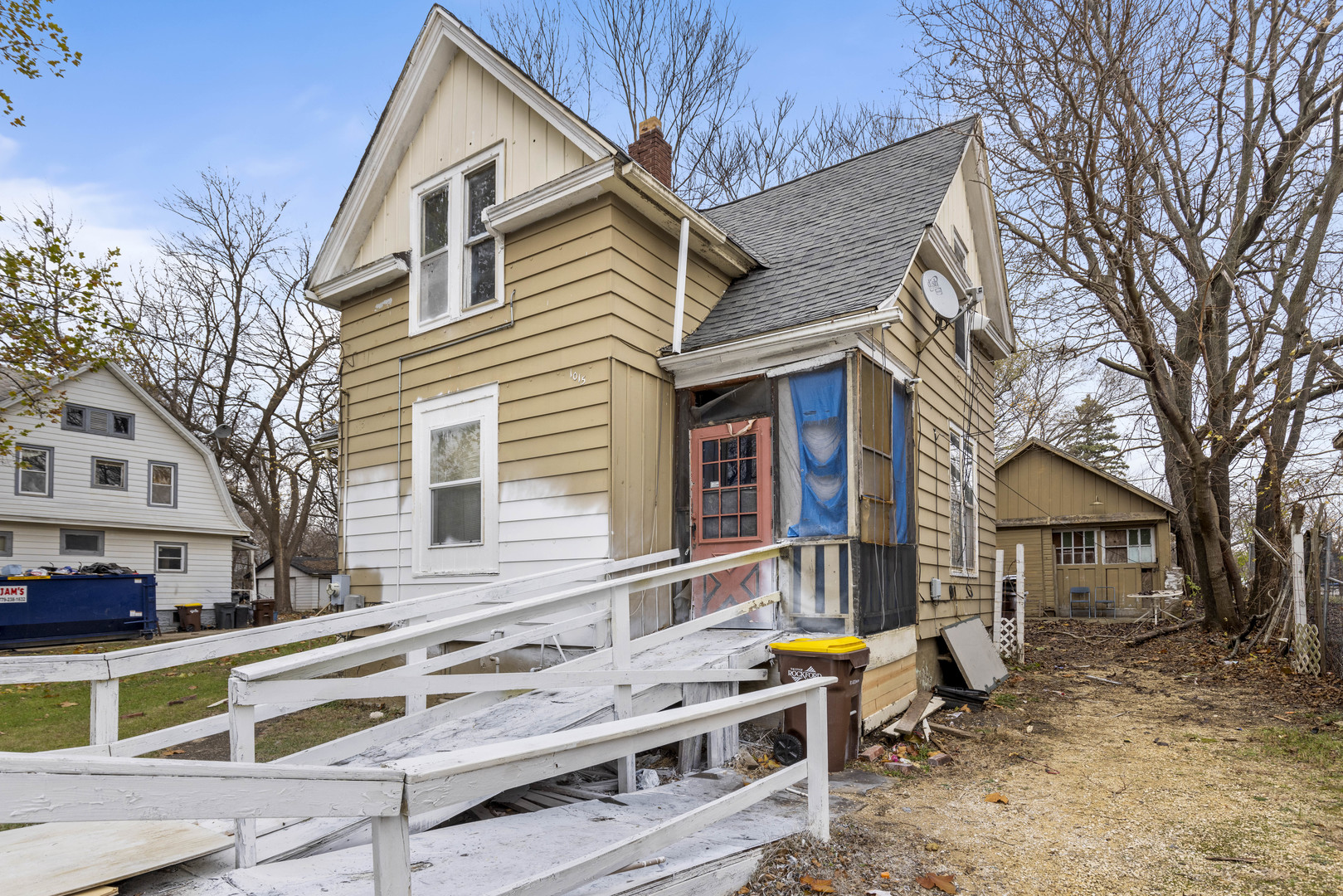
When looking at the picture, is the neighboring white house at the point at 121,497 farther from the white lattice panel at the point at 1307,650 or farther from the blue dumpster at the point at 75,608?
the white lattice panel at the point at 1307,650

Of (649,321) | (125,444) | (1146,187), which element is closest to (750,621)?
(649,321)

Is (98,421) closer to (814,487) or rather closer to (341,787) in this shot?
(814,487)

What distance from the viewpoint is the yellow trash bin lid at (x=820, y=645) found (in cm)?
557

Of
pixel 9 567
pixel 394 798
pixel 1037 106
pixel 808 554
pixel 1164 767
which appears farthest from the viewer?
pixel 9 567

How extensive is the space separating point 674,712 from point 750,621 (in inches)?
161

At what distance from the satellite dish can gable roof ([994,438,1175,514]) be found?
51.3 feet

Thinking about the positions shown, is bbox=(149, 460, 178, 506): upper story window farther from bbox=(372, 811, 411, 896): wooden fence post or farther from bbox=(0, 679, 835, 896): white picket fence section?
bbox=(372, 811, 411, 896): wooden fence post

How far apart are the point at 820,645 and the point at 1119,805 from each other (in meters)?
2.05

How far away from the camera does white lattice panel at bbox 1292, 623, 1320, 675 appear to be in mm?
9266

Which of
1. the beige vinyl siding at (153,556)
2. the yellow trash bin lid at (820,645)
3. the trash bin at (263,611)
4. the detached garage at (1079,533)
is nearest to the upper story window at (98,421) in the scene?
the beige vinyl siding at (153,556)

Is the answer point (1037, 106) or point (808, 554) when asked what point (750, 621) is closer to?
point (808, 554)

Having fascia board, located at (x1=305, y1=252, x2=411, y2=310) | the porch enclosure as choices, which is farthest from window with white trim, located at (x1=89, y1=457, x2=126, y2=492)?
the porch enclosure

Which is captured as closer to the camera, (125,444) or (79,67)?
(79,67)

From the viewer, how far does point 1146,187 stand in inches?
432
